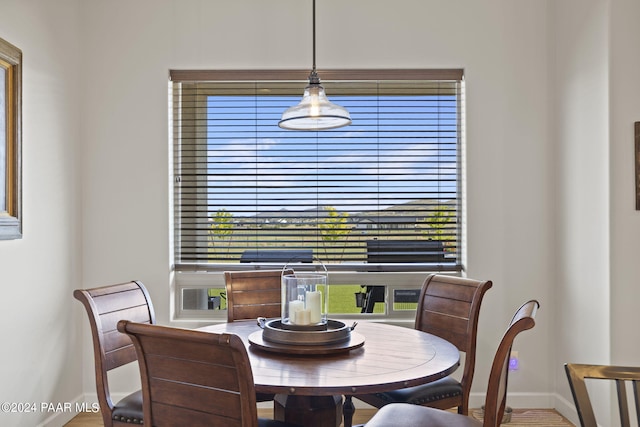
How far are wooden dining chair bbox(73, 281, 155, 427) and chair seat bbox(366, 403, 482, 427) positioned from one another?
93 centimetres

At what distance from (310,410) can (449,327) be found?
35.6 inches

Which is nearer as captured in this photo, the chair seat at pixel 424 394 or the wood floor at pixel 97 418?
the chair seat at pixel 424 394

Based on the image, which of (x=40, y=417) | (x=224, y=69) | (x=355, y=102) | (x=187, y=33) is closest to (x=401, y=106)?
(x=355, y=102)

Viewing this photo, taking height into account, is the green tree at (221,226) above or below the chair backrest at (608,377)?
above

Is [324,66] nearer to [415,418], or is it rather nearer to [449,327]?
[449,327]

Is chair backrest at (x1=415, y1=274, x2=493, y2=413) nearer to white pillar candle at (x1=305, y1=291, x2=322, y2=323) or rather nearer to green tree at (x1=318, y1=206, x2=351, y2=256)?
white pillar candle at (x1=305, y1=291, x2=322, y2=323)

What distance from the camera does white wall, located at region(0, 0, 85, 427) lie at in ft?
9.05

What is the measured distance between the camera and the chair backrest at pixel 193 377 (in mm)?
1520

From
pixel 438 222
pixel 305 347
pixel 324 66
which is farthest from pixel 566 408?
pixel 324 66

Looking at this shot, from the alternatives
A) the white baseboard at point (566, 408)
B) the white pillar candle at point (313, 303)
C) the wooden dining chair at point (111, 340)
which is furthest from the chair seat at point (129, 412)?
the white baseboard at point (566, 408)

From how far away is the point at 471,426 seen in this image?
2.02 m

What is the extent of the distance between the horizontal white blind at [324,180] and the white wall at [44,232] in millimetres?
665

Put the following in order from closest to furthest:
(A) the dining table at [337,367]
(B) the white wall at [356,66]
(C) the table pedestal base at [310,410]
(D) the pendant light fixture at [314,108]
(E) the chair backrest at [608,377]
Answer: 1. (E) the chair backrest at [608,377]
2. (A) the dining table at [337,367]
3. (C) the table pedestal base at [310,410]
4. (D) the pendant light fixture at [314,108]
5. (B) the white wall at [356,66]

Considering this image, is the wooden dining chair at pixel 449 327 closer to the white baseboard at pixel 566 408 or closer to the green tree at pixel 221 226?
the white baseboard at pixel 566 408
